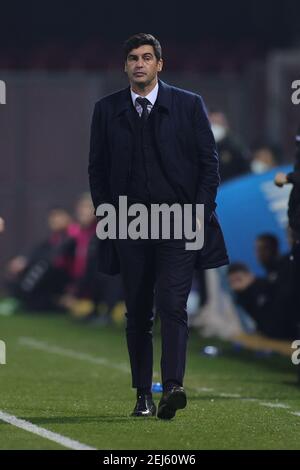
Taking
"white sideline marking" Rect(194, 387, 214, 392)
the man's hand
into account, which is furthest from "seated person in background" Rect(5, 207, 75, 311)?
the man's hand

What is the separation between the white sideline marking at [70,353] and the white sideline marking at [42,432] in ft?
13.0

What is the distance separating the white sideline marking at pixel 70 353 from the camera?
1562 centimetres

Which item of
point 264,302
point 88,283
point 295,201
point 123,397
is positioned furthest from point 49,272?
point 295,201

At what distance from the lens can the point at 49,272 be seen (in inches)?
945

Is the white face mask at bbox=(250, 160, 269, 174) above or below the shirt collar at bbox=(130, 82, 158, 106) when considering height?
below

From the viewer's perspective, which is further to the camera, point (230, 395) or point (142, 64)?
point (230, 395)

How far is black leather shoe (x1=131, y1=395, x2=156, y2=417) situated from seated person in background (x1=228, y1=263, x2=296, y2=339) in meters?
5.26

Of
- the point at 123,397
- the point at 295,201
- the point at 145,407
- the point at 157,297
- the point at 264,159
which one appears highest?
the point at 295,201

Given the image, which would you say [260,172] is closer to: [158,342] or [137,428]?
[158,342]

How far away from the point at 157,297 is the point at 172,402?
64 cm

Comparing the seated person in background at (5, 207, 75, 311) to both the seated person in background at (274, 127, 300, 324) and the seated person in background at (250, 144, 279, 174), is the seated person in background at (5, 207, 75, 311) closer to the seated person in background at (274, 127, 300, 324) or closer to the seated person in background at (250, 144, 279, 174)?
the seated person in background at (250, 144, 279, 174)

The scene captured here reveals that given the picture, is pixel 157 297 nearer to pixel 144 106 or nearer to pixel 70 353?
pixel 144 106

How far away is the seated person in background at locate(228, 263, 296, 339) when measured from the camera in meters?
16.3

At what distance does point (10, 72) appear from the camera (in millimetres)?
28406
